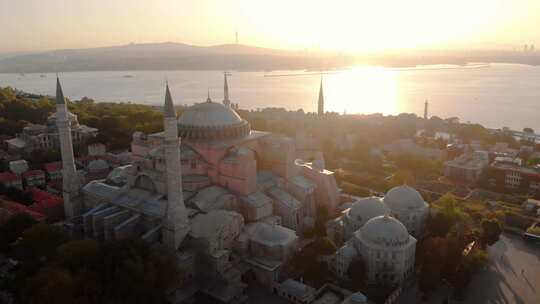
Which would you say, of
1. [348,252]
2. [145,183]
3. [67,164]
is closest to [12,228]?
[67,164]

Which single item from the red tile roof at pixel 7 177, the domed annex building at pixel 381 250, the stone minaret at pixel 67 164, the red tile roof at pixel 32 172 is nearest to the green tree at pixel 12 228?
the stone minaret at pixel 67 164

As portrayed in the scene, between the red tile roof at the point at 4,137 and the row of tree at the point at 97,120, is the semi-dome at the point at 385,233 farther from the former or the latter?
the red tile roof at the point at 4,137

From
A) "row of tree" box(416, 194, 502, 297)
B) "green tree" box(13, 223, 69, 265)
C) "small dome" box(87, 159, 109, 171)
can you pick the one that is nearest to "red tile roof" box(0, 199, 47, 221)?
"green tree" box(13, 223, 69, 265)

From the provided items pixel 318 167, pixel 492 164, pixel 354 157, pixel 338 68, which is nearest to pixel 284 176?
pixel 318 167

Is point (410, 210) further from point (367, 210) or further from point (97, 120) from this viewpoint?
point (97, 120)

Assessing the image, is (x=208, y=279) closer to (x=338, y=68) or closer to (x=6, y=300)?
(x=6, y=300)

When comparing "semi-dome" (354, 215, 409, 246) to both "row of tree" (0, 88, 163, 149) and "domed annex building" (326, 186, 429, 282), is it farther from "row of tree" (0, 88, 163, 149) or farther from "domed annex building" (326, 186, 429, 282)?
"row of tree" (0, 88, 163, 149)
